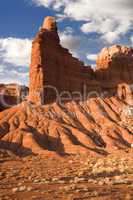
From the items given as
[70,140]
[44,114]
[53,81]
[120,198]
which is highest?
[53,81]

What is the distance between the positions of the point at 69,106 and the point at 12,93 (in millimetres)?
47952

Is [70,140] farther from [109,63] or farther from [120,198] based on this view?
[120,198]

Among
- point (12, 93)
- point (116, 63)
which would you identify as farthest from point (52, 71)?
point (12, 93)

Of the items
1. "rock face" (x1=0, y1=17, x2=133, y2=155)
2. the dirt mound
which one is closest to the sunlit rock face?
"rock face" (x1=0, y1=17, x2=133, y2=155)

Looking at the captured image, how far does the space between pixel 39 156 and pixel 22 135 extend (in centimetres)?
1033

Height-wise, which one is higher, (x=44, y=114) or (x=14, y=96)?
(x=14, y=96)

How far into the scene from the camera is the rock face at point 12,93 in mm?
114375

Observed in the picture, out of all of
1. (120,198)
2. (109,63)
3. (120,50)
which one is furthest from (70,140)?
(120,198)

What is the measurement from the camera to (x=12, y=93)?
422 ft

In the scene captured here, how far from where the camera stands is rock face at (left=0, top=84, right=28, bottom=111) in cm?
11438

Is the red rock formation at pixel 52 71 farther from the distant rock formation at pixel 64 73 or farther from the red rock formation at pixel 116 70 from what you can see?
the red rock formation at pixel 116 70

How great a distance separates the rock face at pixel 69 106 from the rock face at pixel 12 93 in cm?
2620

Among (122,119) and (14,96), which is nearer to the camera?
(122,119)

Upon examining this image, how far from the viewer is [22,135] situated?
226 feet
